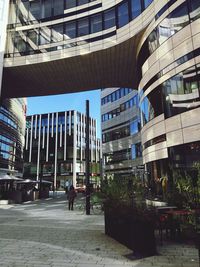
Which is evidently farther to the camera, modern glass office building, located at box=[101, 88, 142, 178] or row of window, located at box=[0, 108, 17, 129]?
modern glass office building, located at box=[101, 88, 142, 178]

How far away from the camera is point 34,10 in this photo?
3073cm

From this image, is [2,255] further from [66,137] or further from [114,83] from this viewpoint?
[66,137]

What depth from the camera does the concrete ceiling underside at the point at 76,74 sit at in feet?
88.9

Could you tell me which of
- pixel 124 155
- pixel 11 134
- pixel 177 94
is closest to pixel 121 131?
pixel 124 155

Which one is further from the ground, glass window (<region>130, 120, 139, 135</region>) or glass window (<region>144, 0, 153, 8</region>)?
glass window (<region>144, 0, 153, 8</region>)

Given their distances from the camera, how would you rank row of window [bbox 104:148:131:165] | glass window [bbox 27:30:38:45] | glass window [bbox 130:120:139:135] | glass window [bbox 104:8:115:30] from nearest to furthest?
glass window [bbox 104:8:115:30]
glass window [bbox 27:30:38:45]
glass window [bbox 130:120:139:135]
row of window [bbox 104:148:131:165]

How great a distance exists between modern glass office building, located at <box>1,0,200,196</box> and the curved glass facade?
7.09 m

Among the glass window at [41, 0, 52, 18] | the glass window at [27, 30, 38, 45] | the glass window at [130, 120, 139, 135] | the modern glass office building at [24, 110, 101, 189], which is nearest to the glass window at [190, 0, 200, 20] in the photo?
the glass window at [27, 30, 38, 45]

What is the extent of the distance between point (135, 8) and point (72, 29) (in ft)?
25.2

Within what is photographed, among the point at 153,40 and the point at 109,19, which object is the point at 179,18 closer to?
the point at 153,40

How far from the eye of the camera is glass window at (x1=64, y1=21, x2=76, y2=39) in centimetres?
2824

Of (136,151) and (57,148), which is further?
(57,148)

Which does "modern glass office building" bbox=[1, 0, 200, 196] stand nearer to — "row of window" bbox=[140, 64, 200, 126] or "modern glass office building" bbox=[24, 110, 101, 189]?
"row of window" bbox=[140, 64, 200, 126]

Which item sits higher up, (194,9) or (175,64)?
(194,9)
